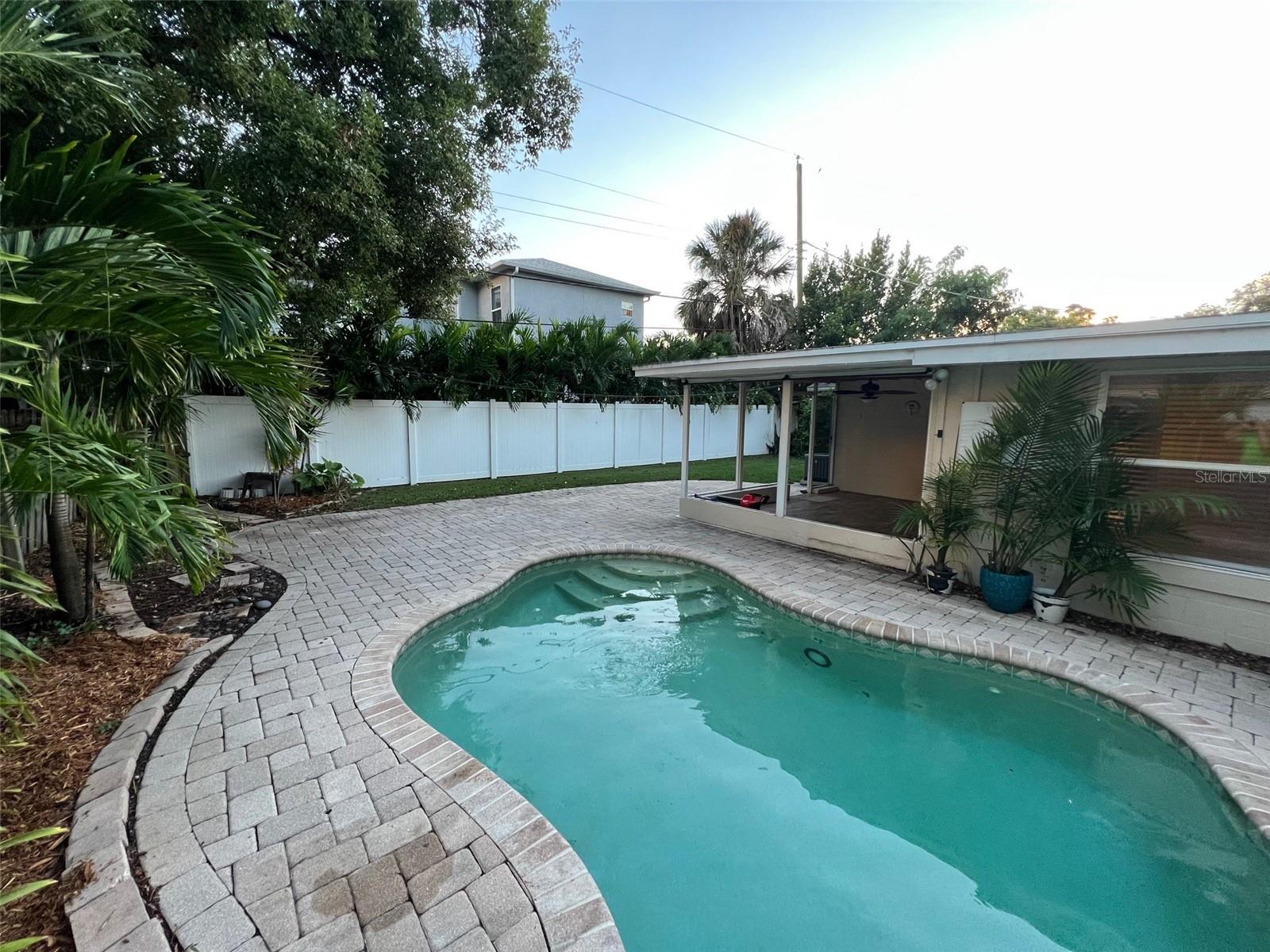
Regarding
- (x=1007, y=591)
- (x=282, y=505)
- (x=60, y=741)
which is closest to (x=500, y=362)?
(x=282, y=505)

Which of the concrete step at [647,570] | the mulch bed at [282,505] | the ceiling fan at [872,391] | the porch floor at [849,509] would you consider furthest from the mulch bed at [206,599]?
the ceiling fan at [872,391]

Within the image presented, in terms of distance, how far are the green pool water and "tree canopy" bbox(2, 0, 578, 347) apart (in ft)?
17.9

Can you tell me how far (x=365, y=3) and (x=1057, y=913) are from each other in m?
10.9

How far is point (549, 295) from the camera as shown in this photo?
21812mm

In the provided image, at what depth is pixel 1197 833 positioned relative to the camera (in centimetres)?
295

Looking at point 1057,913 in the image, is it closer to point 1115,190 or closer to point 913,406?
point 913,406

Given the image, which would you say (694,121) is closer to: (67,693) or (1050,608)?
(1050,608)

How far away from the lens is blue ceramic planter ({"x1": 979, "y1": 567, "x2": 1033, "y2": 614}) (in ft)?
17.5

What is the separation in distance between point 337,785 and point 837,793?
303 cm

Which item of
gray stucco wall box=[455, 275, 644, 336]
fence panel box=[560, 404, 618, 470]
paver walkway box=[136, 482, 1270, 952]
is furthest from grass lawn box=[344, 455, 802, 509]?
gray stucco wall box=[455, 275, 644, 336]

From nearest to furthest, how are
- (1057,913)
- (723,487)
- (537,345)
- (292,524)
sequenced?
(1057,913) → (292,524) → (723,487) → (537,345)

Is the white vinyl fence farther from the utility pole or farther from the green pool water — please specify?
the green pool water

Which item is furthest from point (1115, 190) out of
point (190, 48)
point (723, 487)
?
point (190, 48)

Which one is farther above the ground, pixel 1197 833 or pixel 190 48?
pixel 190 48
